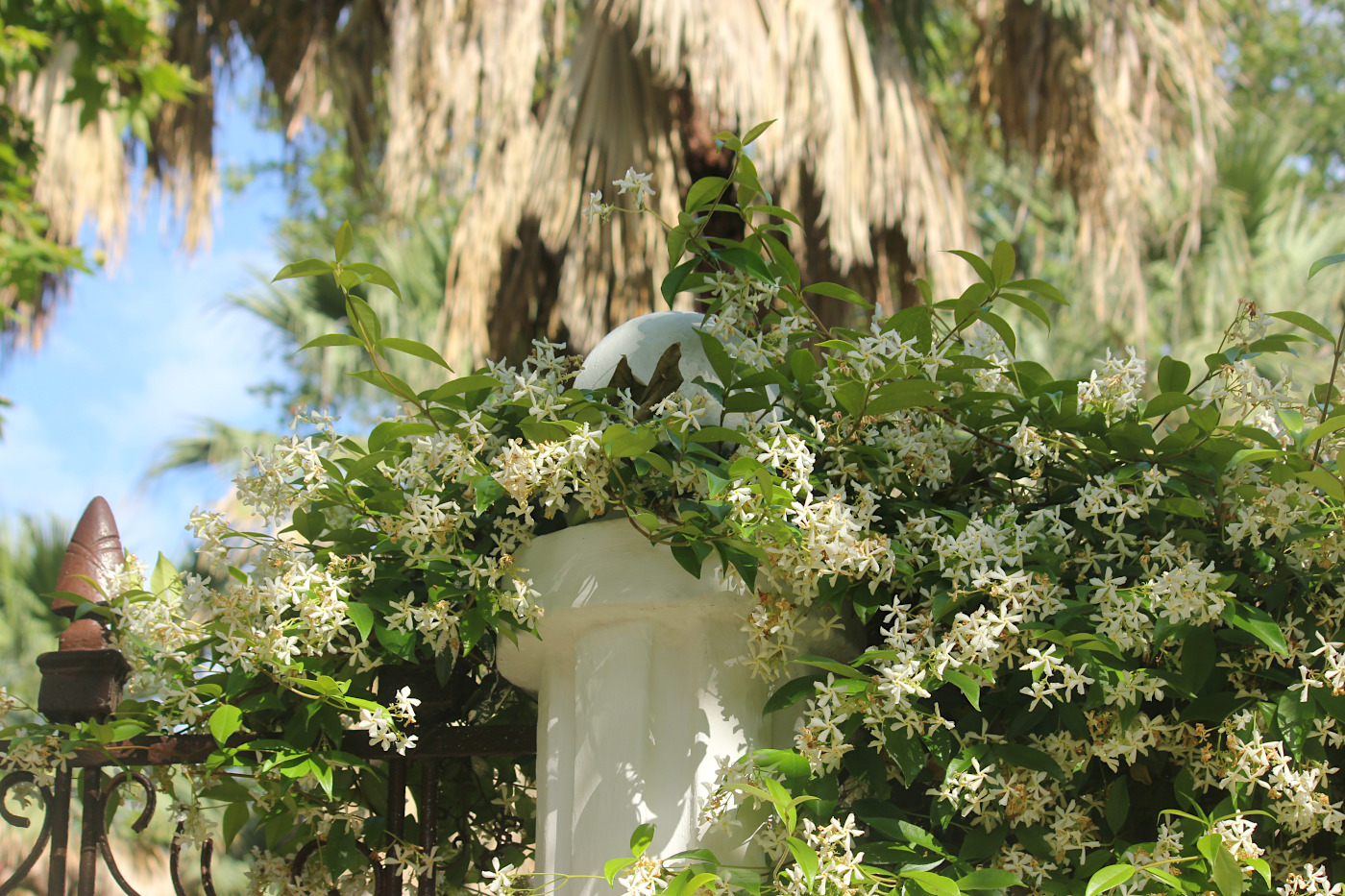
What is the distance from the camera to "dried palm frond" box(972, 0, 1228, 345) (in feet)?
14.4

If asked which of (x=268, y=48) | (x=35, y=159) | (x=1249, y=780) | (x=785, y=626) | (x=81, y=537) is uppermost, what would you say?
(x=268, y=48)

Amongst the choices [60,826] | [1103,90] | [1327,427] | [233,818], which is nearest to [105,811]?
[60,826]

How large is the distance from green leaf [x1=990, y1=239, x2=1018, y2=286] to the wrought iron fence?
Result: 0.59m

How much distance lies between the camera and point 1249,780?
816 mm

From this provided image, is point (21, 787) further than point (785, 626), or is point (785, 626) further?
point (21, 787)

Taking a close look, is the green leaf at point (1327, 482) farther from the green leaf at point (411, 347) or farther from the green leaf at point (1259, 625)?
the green leaf at point (411, 347)

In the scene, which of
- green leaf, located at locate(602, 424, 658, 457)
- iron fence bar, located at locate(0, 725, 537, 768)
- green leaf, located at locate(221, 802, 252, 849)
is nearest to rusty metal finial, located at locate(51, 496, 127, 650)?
iron fence bar, located at locate(0, 725, 537, 768)

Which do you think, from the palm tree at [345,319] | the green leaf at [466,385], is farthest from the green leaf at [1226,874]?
the palm tree at [345,319]

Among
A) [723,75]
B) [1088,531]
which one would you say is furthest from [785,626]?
[723,75]

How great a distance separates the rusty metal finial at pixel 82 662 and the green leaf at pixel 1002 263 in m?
0.86

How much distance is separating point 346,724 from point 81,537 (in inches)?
15.3

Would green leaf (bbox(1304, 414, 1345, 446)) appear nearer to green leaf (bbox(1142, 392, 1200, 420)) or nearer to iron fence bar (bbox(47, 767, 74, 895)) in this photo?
green leaf (bbox(1142, 392, 1200, 420))

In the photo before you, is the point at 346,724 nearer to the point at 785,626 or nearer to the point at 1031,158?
the point at 785,626

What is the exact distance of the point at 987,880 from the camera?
0.80 metres
